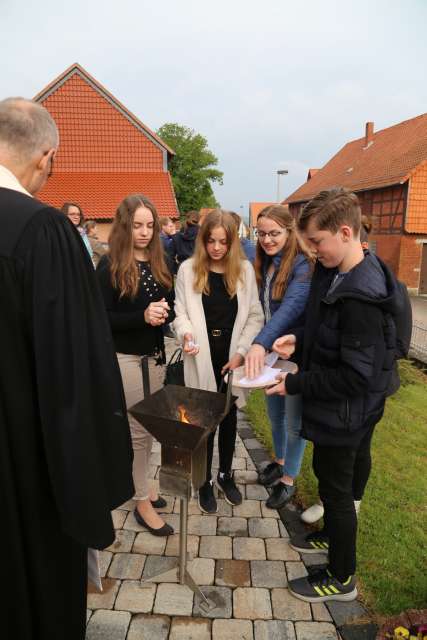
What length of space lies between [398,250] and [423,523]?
2075cm

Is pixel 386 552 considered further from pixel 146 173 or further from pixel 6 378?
pixel 146 173

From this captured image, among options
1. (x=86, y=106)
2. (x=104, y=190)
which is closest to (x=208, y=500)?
(x=104, y=190)

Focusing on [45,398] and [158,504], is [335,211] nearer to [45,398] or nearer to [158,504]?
[45,398]

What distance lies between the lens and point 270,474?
3.61m

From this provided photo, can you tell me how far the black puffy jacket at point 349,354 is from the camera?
192 centimetres

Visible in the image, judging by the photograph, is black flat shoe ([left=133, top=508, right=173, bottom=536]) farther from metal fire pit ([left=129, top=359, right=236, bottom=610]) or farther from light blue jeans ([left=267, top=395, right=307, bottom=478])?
light blue jeans ([left=267, top=395, right=307, bottom=478])

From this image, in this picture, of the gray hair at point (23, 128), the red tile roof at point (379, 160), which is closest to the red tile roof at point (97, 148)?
the red tile roof at point (379, 160)

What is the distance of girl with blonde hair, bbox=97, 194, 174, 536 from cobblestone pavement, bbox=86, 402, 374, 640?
237mm

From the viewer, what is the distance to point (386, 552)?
9.11ft

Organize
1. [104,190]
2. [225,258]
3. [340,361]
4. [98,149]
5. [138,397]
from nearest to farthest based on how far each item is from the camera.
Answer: [340,361]
[138,397]
[225,258]
[104,190]
[98,149]

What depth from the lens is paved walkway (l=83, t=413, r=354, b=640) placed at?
223 centimetres

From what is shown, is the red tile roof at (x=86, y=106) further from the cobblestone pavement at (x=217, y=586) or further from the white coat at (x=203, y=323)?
the cobblestone pavement at (x=217, y=586)

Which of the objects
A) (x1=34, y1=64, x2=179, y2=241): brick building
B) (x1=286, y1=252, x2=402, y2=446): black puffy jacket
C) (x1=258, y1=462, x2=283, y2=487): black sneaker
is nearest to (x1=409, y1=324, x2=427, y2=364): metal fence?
(x1=258, y1=462, x2=283, y2=487): black sneaker

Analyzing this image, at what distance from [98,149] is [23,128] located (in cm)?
2262
